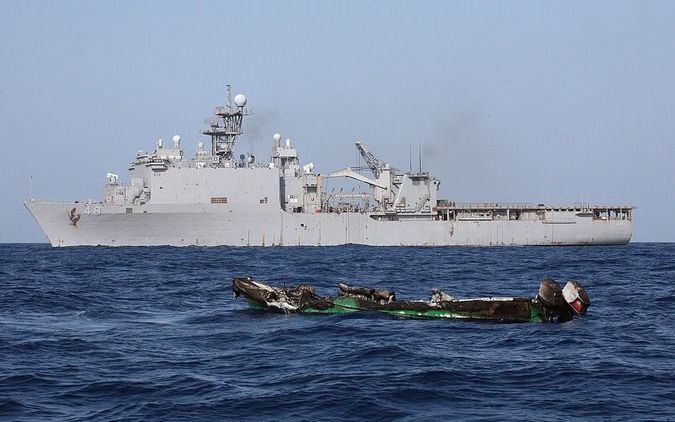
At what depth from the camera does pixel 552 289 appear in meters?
17.2

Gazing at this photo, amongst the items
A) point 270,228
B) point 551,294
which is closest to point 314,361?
point 551,294

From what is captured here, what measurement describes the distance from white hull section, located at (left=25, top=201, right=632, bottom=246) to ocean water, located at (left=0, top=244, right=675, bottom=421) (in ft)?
94.5

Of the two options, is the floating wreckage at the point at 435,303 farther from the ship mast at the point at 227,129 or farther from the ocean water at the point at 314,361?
the ship mast at the point at 227,129

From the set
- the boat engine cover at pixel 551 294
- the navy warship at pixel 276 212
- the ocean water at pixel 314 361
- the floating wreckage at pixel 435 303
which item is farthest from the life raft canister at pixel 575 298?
the navy warship at pixel 276 212

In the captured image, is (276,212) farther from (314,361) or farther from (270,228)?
(314,361)

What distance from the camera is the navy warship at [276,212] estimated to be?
5294cm

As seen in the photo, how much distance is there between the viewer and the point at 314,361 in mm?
12891

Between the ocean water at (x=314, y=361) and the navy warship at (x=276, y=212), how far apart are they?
29.2 meters

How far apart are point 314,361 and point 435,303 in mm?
5712

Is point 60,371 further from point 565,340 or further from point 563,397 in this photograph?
point 565,340

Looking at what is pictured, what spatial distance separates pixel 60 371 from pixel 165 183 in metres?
42.8

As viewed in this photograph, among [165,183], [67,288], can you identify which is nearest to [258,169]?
[165,183]

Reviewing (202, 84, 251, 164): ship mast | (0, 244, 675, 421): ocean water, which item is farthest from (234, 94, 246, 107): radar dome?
(0, 244, 675, 421): ocean water

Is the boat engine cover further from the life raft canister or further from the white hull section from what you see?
the white hull section
